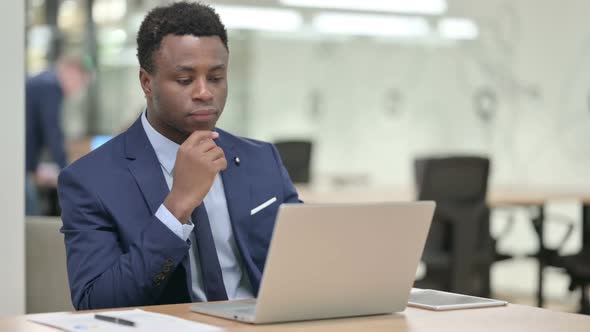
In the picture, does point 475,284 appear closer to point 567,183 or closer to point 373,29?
point 567,183

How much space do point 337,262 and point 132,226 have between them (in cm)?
55

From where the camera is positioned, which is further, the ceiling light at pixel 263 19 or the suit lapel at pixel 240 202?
the ceiling light at pixel 263 19

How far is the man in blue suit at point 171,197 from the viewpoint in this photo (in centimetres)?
206

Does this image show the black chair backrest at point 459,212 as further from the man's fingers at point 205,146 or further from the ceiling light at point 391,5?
the man's fingers at point 205,146

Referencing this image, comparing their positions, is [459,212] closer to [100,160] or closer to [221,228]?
[221,228]

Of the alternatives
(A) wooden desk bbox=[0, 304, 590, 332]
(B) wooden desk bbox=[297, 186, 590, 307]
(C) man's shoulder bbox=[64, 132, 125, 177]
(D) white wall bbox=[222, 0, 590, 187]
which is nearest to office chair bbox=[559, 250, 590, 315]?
(B) wooden desk bbox=[297, 186, 590, 307]

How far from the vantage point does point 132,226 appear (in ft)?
7.07

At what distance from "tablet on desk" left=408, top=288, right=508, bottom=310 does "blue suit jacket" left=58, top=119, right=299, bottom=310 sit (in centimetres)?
37

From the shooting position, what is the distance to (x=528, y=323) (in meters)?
1.84

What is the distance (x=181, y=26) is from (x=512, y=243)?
6210 millimetres

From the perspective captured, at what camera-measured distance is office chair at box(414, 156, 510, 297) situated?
5.49m

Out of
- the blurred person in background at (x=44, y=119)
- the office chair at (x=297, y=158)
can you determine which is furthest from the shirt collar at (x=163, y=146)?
the office chair at (x=297, y=158)
